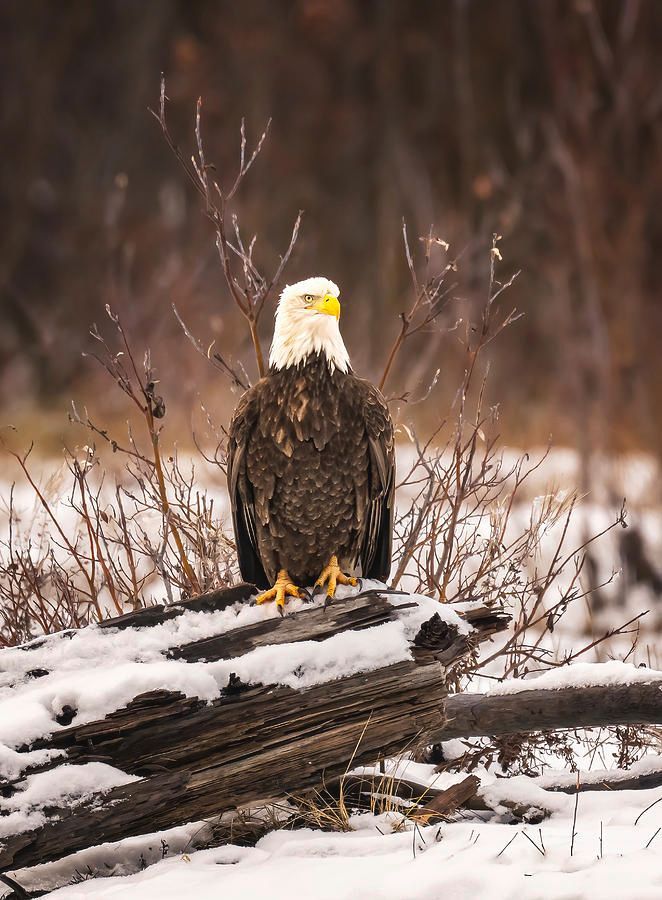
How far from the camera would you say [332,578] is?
3.61 metres

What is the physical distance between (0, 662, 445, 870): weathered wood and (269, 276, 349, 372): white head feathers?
3.77 ft

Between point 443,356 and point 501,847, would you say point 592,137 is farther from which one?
point 501,847

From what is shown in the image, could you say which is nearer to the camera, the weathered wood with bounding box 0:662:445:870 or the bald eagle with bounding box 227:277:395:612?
the weathered wood with bounding box 0:662:445:870

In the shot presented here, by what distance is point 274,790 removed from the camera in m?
2.99

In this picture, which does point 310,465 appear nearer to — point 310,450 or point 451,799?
point 310,450

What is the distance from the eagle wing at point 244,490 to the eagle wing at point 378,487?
1.31 ft

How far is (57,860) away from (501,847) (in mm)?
1260

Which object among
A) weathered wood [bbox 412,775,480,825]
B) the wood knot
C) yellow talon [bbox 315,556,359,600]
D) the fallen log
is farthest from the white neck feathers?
weathered wood [bbox 412,775,480,825]

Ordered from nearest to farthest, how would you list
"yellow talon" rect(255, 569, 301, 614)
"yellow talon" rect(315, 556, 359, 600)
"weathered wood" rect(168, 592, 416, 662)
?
1. "weathered wood" rect(168, 592, 416, 662)
2. "yellow talon" rect(255, 569, 301, 614)
3. "yellow talon" rect(315, 556, 359, 600)

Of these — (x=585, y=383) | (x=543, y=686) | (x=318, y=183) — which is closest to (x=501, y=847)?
(x=543, y=686)

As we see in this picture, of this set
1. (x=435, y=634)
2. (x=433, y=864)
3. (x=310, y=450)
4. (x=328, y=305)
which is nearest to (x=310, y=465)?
(x=310, y=450)

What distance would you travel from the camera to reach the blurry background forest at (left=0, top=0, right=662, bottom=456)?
9859 millimetres

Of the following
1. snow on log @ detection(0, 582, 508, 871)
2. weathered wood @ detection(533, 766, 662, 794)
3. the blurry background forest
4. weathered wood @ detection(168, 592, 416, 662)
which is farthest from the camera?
the blurry background forest

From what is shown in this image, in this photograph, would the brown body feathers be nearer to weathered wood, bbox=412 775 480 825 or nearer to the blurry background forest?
weathered wood, bbox=412 775 480 825
